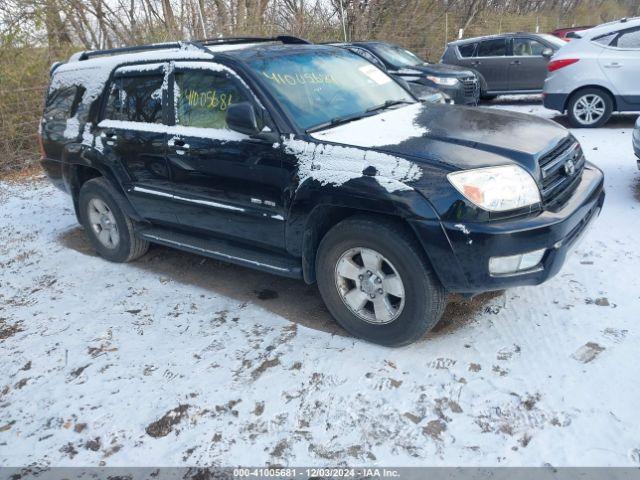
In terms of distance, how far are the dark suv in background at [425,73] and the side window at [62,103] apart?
18.2ft

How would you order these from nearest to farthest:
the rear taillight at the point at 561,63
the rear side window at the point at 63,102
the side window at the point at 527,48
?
the rear side window at the point at 63,102
the rear taillight at the point at 561,63
the side window at the point at 527,48

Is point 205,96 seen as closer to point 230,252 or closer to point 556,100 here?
point 230,252

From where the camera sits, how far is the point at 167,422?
2.89m

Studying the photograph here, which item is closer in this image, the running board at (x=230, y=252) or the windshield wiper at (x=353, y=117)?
the windshield wiper at (x=353, y=117)

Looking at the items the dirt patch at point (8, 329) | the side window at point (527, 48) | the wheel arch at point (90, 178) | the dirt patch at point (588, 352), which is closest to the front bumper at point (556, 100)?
the side window at point (527, 48)

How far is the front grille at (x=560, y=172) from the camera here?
3109mm

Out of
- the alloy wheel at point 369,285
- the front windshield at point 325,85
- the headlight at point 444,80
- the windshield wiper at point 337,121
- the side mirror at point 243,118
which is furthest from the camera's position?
the headlight at point 444,80

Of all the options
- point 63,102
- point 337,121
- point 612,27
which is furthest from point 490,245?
point 612,27

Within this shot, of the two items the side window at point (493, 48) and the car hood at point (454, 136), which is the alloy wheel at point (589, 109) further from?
the car hood at point (454, 136)

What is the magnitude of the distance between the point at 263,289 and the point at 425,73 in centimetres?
695

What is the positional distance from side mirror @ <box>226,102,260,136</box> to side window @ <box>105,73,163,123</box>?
1047 mm

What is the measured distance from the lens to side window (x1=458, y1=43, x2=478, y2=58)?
12.4m

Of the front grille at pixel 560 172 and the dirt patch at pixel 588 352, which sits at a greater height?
the front grille at pixel 560 172

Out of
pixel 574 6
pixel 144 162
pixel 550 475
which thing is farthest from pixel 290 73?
pixel 574 6
